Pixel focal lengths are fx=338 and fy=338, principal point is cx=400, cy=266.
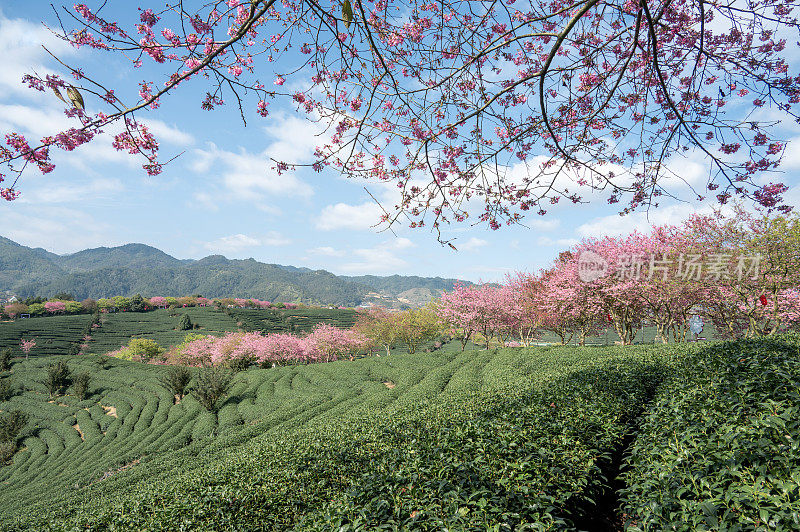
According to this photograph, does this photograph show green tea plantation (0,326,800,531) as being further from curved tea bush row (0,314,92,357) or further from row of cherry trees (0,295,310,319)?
row of cherry trees (0,295,310,319)

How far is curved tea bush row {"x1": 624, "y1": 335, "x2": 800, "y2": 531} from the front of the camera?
254 centimetres

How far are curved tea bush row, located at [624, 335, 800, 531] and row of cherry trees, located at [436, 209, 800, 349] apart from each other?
1522cm

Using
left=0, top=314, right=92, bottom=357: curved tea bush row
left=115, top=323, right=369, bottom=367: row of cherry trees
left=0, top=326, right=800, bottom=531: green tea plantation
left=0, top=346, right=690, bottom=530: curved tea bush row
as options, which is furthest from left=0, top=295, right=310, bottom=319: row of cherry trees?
left=0, top=346, right=690, bottom=530: curved tea bush row

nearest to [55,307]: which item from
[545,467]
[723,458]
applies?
[545,467]

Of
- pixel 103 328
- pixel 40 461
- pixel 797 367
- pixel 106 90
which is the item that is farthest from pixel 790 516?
pixel 103 328

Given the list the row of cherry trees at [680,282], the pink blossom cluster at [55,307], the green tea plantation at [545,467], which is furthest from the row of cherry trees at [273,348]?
the pink blossom cluster at [55,307]

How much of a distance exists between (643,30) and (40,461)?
31850mm

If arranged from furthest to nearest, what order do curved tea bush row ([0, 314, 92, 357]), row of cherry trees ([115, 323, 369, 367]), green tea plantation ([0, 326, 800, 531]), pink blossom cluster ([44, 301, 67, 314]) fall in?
pink blossom cluster ([44, 301, 67, 314]) → curved tea bush row ([0, 314, 92, 357]) → row of cherry trees ([115, 323, 369, 367]) → green tea plantation ([0, 326, 800, 531])

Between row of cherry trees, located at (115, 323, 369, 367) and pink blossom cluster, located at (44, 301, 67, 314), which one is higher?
row of cherry trees, located at (115, 323, 369, 367)

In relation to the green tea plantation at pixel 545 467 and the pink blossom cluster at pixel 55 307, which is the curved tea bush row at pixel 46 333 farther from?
the green tea plantation at pixel 545 467

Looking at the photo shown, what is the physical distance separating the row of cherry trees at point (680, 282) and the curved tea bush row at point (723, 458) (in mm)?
15216

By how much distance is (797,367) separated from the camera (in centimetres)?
507

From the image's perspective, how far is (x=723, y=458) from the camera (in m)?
3.16

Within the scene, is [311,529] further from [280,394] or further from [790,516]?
[280,394]
